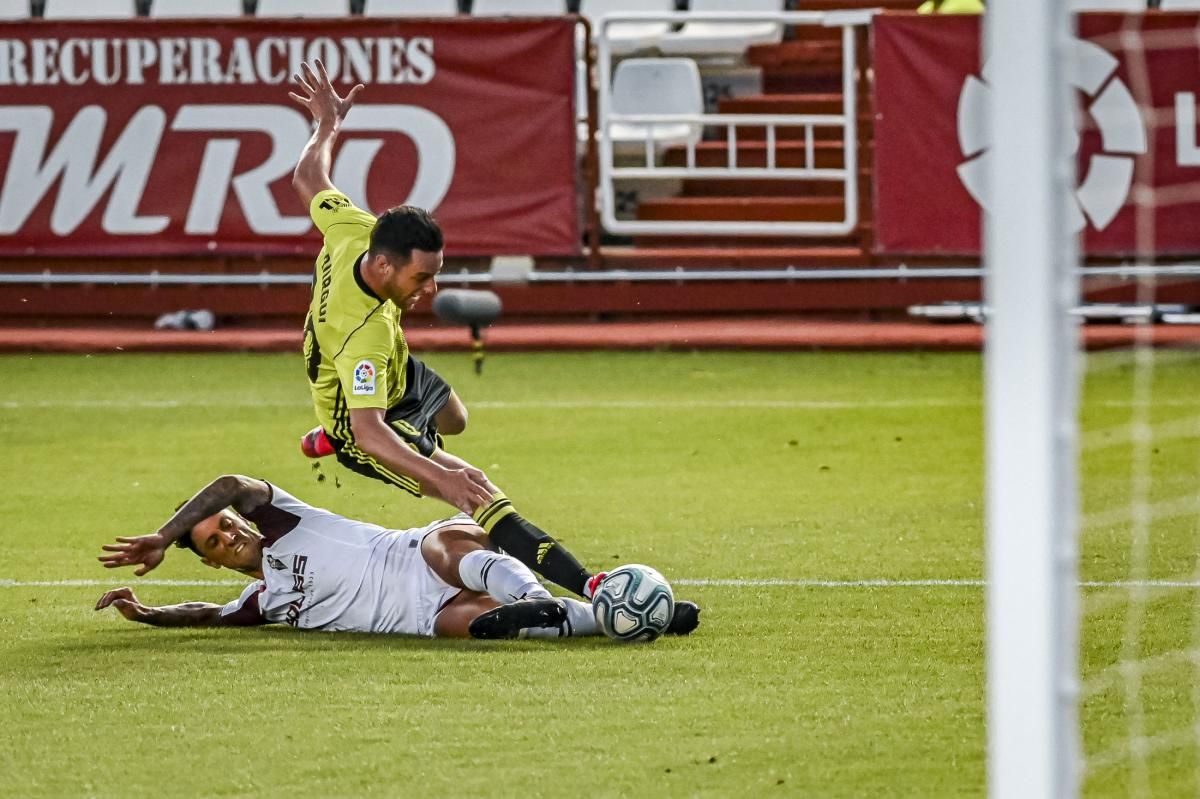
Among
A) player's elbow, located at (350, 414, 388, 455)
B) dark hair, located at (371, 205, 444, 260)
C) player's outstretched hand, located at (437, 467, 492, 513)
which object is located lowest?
player's outstretched hand, located at (437, 467, 492, 513)

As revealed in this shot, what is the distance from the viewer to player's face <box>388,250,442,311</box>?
6361mm

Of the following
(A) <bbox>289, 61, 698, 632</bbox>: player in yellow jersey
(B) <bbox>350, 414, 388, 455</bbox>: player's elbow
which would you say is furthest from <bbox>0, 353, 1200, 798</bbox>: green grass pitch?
(B) <bbox>350, 414, 388, 455</bbox>: player's elbow

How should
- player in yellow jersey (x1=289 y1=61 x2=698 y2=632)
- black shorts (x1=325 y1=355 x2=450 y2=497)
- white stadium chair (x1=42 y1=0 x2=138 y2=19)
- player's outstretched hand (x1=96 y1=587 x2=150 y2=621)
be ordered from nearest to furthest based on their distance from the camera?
player in yellow jersey (x1=289 y1=61 x2=698 y2=632)
player's outstretched hand (x1=96 y1=587 x2=150 y2=621)
black shorts (x1=325 y1=355 x2=450 y2=497)
white stadium chair (x1=42 y1=0 x2=138 y2=19)

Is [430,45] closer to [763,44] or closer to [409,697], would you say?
[763,44]

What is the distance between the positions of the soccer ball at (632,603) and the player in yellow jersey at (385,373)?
13cm

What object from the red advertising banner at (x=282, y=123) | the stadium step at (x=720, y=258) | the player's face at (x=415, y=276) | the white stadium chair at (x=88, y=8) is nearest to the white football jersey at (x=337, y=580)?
the player's face at (x=415, y=276)

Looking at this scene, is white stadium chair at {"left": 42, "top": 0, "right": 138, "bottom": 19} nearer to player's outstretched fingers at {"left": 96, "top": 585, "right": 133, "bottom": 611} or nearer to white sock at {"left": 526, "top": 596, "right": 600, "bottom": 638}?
player's outstretched fingers at {"left": 96, "top": 585, "right": 133, "bottom": 611}

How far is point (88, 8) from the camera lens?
18.8 meters

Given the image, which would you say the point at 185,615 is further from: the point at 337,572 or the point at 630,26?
the point at 630,26

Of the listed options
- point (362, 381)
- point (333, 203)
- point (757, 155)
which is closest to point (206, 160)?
point (757, 155)

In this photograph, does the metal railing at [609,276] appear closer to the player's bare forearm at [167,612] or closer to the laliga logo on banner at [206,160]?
the laliga logo on banner at [206,160]

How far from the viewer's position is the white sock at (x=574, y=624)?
20.8 ft

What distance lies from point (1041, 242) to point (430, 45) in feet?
40.4

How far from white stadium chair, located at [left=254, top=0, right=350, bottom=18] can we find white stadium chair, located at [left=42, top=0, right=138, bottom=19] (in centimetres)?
123
